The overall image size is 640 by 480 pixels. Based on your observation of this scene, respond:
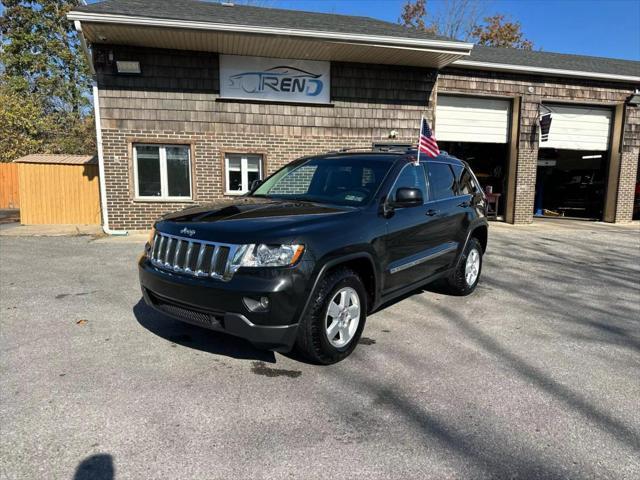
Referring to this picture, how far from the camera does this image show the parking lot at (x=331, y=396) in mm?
2447

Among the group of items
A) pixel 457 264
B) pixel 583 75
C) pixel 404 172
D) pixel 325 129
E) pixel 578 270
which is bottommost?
pixel 578 270

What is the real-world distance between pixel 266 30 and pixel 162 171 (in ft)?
13.6

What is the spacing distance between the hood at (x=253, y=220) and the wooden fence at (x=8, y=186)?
65.5 ft

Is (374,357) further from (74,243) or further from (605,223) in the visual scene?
(605,223)

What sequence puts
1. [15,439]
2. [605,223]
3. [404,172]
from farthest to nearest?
[605,223]
[404,172]
[15,439]

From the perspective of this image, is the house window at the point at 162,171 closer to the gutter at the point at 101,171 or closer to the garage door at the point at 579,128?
the gutter at the point at 101,171

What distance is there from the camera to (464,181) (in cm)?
590

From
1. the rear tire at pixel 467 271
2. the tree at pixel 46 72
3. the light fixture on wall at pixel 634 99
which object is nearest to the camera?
the rear tire at pixel 467 271

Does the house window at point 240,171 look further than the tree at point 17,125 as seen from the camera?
No

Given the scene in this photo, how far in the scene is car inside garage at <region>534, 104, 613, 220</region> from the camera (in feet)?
46.3

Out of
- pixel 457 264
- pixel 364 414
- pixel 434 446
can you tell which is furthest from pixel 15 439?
pixel 457 264

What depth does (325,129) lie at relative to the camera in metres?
11.7

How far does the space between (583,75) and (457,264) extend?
36.8 feet

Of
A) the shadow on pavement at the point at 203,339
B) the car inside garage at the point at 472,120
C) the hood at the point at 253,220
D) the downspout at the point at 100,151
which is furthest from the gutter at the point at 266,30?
the shadow on pavement at the point at 203,339
